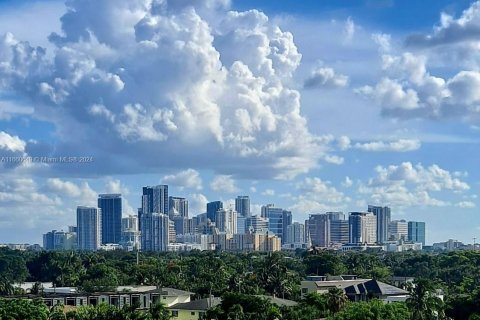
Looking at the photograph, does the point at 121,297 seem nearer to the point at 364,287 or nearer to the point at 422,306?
the point at 364,287

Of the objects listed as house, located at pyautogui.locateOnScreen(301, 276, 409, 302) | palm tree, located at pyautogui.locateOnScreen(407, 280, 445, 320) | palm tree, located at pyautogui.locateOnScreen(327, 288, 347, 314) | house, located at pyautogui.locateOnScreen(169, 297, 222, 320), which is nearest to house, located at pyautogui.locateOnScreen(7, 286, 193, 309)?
house, located at pyautogui.locateOnScreen(169, 297, 222, 320)

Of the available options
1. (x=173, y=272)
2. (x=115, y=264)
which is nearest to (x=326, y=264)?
(x=173, y=272)

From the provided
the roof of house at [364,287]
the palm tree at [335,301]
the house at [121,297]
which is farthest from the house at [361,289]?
the house at [121,297]

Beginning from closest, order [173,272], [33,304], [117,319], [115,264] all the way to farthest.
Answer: [117,319] → [33,304] → [173,272] → [115,264]

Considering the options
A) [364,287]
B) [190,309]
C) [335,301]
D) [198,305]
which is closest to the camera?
[335,301]

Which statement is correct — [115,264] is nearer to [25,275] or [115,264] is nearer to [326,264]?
[25,275]

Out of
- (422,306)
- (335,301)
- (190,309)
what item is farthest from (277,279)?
(422,306)
